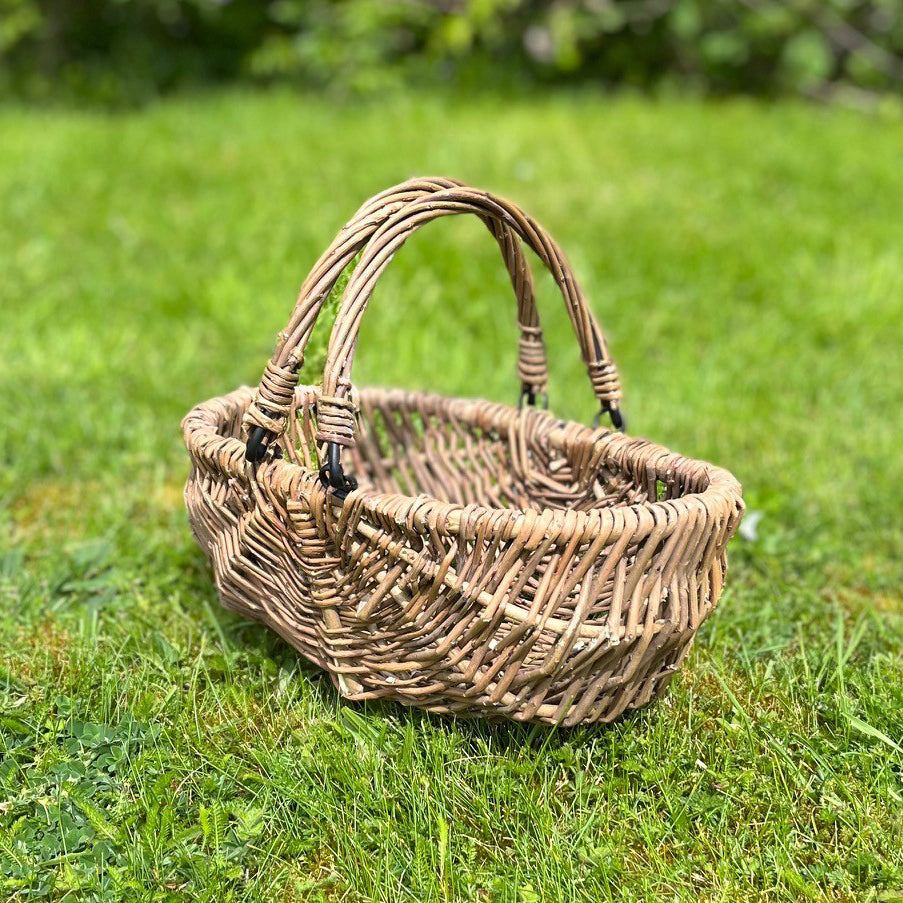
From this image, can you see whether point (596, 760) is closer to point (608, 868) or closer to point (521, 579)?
point (608, 868)

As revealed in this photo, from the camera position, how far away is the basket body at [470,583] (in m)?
1.30

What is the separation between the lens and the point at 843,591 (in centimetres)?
194

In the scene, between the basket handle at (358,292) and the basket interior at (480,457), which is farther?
the basket interior at (480,457)

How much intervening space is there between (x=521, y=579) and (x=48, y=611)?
36.9 inches

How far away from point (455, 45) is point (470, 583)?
4.86m

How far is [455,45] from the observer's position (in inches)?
218

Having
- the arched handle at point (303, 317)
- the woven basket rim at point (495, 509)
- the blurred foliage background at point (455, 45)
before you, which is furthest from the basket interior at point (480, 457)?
the blurred foliage background at point (455, 45)

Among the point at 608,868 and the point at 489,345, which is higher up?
the point at 608,868

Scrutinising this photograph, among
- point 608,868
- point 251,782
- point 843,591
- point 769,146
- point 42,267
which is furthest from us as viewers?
point 769,146

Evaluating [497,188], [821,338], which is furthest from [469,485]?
[497,188]

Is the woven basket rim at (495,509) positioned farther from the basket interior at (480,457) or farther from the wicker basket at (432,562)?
the basket interior at (480,457)

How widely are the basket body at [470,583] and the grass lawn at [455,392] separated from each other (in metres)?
0.12

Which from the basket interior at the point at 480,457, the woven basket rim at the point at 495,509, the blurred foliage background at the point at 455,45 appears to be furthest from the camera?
the blurred foliage background at the point at 455,45

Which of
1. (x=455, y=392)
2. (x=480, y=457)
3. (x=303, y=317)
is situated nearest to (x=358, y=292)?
(x=303, y=317)
